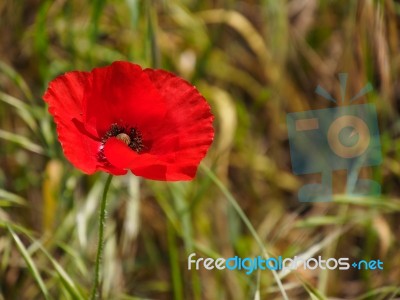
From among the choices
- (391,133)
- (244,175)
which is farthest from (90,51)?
(391,133)

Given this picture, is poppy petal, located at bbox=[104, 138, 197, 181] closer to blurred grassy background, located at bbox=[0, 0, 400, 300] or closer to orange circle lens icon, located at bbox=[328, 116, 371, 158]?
blurred grassy background, located at bbox=[0, 0, 400, 300]

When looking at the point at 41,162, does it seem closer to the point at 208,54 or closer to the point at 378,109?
the point at 208,54

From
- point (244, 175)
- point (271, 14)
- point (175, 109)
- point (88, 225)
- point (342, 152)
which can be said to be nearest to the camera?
point (175, 109)

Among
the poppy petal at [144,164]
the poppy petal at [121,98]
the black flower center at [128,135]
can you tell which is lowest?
the poppy petal at [144,164]

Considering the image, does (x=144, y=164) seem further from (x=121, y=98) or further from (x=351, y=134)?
(x=351, y=134)

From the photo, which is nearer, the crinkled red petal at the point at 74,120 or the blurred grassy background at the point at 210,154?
the crinkled red petal at the point at 74,120

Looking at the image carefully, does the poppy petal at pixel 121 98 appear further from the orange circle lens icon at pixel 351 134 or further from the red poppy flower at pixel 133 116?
the orange circle lens icon at pixel 351 134

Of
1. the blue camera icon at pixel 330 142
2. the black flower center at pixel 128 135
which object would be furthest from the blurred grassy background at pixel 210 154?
the black flower center at pixel 128 135
